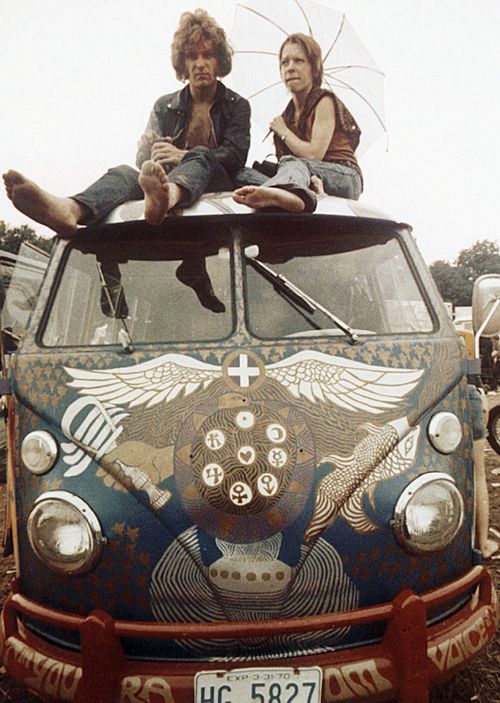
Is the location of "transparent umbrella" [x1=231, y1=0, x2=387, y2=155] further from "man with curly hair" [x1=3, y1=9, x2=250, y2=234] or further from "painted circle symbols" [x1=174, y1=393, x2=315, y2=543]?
"painted circle symbols" [x1=174, y1=393, x2=315, y2=543]

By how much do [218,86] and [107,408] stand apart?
214 cm

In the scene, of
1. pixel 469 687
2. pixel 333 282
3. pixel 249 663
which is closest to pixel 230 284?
pixel 333 282

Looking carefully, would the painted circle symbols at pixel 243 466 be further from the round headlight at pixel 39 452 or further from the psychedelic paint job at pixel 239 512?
the round headlight at pixel 39 452

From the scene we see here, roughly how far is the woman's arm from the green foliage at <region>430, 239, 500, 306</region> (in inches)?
2171

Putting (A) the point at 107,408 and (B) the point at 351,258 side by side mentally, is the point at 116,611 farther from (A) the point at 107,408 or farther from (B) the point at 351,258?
(B) the point at 351,258

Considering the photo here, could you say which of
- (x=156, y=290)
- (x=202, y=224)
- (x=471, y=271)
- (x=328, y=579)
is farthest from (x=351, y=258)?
(x=471, y=271)

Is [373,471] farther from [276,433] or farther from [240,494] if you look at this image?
[240,494]

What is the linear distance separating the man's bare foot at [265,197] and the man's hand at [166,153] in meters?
0.68

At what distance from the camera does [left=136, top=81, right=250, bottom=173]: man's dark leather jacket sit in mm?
3273

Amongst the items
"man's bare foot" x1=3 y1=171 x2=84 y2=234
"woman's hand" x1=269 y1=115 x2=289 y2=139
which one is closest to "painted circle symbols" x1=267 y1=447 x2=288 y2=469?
"man's bare foot" x1=3 y1=171 x2=84 y2=234

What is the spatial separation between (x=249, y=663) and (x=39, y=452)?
3.38 ft

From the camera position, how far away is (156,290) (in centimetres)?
269

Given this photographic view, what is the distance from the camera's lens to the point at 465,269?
226 ft

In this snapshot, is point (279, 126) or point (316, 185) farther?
point (279, 126)
